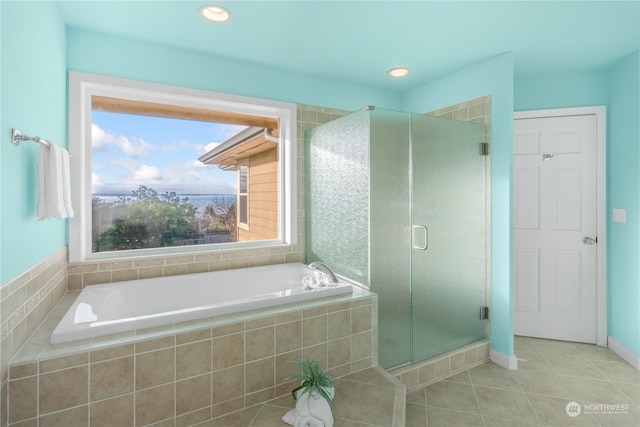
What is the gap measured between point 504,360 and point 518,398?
449 millimetres

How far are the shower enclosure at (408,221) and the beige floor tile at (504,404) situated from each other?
1.35 ft

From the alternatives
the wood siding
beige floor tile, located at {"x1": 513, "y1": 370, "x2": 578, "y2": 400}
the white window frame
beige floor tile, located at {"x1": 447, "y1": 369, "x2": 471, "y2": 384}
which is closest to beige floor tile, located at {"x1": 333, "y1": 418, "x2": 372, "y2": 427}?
beige floor tile, located at {"x1": 447, "y1": 369, "x2": 471, "y2": 384}

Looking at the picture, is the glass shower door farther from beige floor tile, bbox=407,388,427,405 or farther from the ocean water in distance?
the ocean water in distance

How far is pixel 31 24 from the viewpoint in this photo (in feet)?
5.10

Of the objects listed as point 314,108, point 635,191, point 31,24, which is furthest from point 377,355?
point 31,24

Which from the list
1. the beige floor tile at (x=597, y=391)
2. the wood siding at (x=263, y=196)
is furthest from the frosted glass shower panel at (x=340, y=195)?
the beige floor tile at (x=597, y=391)

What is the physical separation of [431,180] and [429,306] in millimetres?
990

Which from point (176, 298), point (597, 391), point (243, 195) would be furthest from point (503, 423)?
point (243, 195)

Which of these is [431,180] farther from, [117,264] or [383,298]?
[117,264]

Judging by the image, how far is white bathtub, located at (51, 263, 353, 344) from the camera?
1.57 metres

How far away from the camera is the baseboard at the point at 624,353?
2575 mm

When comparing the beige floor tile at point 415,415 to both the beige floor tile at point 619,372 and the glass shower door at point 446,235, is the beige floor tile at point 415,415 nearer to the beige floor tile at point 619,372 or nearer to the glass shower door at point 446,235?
the glass shower door at point 446,235

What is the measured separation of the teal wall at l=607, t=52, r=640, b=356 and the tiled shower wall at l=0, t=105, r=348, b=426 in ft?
7.92

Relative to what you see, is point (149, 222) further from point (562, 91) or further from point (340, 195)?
point (562, 91)
